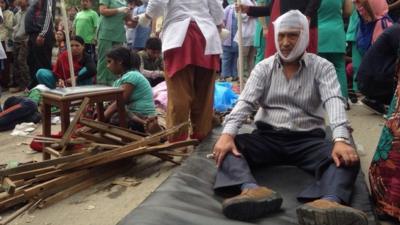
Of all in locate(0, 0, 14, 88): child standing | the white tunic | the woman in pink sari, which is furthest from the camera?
locate(0, 0, 14, 88): child standing

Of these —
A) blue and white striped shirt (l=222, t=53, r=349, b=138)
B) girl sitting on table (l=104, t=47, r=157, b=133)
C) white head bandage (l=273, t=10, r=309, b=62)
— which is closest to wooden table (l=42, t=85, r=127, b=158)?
girl sitting on table (l=104, t=47, r=157, b=133)

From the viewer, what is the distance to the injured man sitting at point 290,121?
2.69m

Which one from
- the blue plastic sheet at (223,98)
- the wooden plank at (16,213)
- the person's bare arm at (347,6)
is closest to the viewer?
the wooden plank at (16,213)

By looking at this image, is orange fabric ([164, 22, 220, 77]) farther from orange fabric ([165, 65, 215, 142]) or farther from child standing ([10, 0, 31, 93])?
child standing ([10, 0, 31, 93])

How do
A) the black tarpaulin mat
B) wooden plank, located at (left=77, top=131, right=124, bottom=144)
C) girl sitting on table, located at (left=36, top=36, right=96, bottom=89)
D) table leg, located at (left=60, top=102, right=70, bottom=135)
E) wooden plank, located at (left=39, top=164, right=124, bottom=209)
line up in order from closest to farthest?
the black tarpaulin mat, wooden plank, located at (left=39, top=164, right=124, bottom=209), table leg, located at (left=60, top=102, right=70, bottom=135), wooden plank, located at (left=77, top=131, right=124, bottom=144), girl sitting on table, located at (left=36, top=36, right=96, bottom=89)

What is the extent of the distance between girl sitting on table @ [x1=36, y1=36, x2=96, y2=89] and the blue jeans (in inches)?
122

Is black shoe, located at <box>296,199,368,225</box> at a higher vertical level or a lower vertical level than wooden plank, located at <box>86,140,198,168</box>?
higher

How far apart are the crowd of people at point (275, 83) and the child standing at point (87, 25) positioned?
1675 millimetres

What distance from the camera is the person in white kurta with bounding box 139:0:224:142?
411 centimetres

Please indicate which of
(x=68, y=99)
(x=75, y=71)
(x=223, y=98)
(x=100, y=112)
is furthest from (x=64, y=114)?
(x=75, y=71)

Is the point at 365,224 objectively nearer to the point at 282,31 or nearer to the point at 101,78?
the point at 282,31

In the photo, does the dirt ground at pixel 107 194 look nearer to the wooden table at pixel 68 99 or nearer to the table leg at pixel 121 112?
the table leg at pixel 121 112

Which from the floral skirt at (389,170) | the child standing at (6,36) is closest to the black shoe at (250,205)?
the floral skirt at (389,170)

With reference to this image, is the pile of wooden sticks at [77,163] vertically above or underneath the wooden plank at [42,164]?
underneath
